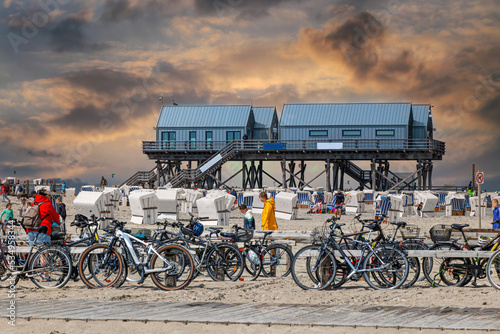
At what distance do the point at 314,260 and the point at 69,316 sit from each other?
432 cm

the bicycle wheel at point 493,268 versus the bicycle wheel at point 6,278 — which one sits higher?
the bicycle wheel at point 493,268

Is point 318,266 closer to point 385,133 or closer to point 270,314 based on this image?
point 270,314

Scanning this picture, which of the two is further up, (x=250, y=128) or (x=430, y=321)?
(x=250, y=128)

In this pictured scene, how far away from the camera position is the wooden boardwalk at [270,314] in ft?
26.3

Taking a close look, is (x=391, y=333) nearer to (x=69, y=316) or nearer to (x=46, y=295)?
(x=69, y=316)

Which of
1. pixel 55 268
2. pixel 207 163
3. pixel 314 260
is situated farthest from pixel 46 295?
pixel 207 163

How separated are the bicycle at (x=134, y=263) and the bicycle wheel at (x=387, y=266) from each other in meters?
3.10

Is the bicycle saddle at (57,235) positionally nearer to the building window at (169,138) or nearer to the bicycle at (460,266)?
the bicycle at (460,266)

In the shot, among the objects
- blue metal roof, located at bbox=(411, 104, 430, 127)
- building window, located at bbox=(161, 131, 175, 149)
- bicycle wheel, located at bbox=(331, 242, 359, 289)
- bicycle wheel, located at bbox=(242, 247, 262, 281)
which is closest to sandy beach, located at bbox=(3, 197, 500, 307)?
bicycle wheel, located at bbox=(331, 242, 359, 289)

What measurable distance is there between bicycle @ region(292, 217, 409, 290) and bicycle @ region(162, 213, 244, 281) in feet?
4.53

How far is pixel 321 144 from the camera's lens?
192ft

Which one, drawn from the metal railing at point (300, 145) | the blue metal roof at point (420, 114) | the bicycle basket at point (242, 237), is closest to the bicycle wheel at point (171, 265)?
the bicycle basket at point (242, 237)

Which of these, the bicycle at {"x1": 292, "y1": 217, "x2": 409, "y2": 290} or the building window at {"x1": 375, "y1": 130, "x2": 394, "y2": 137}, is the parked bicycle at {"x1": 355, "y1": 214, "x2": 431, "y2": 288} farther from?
the building window at {"x1": 375, "y1": 130, "x2": 394, "y2": 137}

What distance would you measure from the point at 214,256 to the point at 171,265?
133 centimetres
